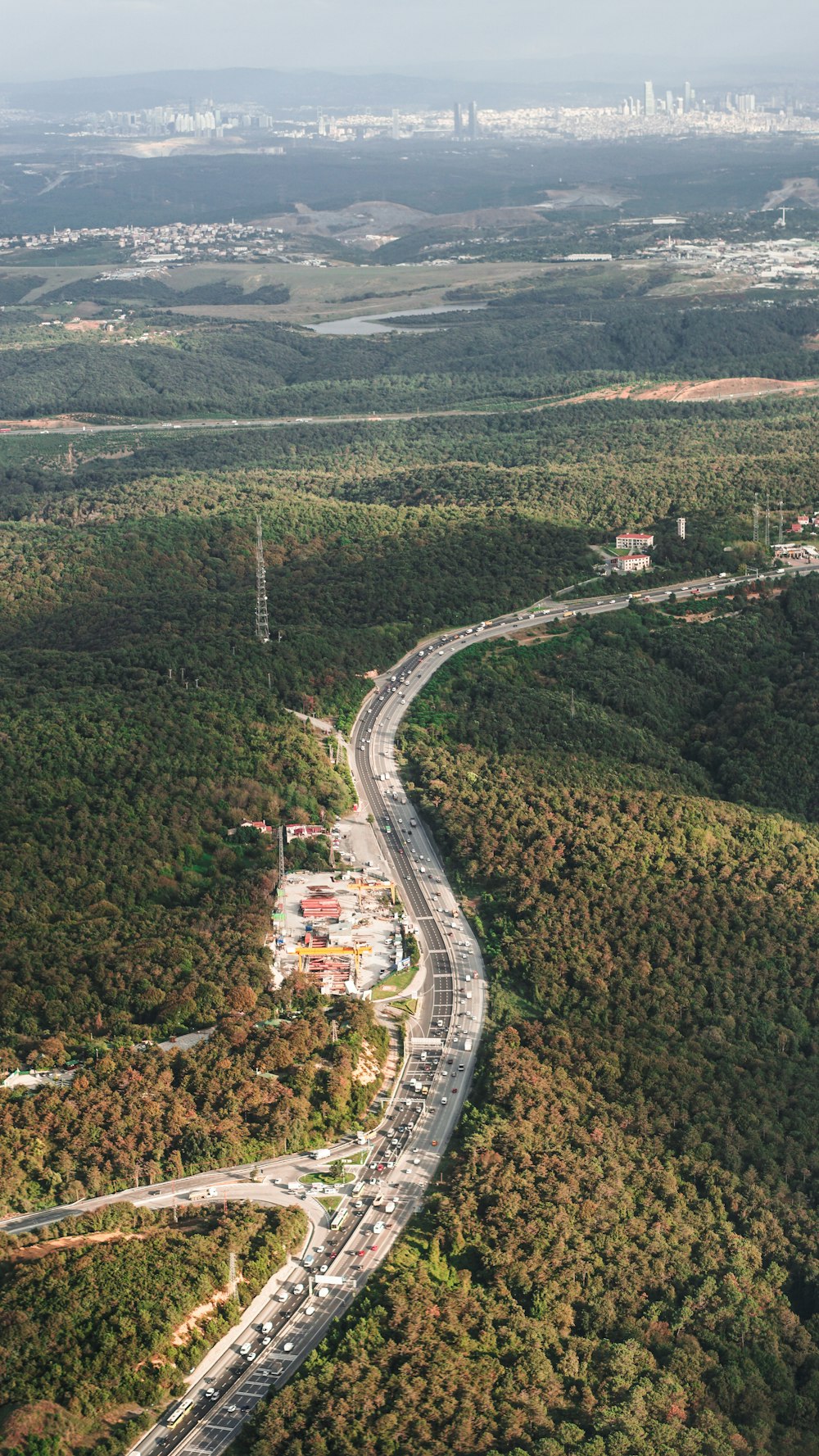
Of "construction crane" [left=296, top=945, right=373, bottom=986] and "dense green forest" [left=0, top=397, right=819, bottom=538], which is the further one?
"dense green forest" [left=0, top=397, right=819, bottom=538]

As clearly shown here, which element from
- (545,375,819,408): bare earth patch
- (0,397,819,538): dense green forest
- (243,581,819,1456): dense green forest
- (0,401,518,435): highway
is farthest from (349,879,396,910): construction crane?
(0,401,518,435): highway

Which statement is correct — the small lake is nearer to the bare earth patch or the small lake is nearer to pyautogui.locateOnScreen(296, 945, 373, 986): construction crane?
the bare earth patch

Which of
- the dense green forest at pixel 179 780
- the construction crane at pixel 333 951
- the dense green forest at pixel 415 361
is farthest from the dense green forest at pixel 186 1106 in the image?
the dense green forest at pixel 415 361

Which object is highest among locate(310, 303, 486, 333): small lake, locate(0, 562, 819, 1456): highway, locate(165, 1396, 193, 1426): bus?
locate(310, 303, 486, 333): small lake

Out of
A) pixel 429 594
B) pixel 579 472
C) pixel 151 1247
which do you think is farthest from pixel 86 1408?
pixel 579 472

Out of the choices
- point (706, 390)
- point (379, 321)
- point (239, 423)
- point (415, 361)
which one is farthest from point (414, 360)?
point (706, 390)

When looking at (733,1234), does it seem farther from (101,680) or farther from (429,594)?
(429,594)

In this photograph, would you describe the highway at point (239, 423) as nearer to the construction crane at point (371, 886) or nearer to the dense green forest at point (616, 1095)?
the dense green forest at point (616, 1095)
